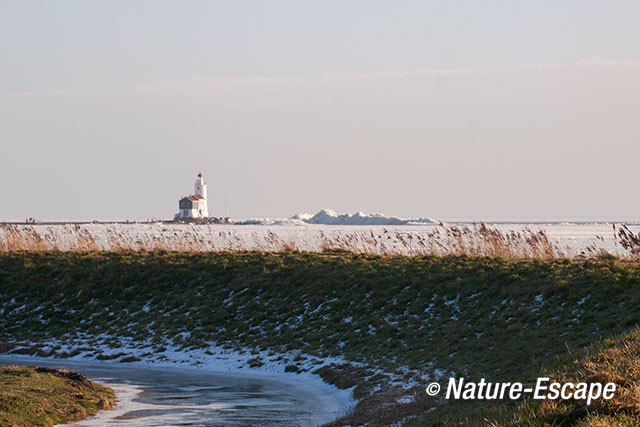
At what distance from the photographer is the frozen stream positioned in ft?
46.1

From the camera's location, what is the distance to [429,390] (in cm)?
1436

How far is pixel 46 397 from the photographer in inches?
562

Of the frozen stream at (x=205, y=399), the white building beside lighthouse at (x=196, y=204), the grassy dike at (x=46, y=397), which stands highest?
the white building beside lighthouse at (x=196, y=204)

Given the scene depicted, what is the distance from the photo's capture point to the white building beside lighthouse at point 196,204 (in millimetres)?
168250

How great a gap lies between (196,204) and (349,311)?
14999 cm

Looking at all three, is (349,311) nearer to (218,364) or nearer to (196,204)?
(218,364)

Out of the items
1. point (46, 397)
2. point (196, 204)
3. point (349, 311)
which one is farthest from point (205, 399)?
point (196, 204)

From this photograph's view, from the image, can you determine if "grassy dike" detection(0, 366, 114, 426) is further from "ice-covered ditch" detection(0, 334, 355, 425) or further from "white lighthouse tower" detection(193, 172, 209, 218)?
"white lighthouse tower" detection(193, 172, 209, 218)

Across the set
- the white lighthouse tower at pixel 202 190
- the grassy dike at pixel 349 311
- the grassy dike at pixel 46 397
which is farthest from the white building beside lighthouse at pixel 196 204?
the grassy dike at pixel 46 397

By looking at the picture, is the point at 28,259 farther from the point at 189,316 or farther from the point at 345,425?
the point at 345,425

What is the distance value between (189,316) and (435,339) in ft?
32.1

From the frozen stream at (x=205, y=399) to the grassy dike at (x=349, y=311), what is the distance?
1038mm

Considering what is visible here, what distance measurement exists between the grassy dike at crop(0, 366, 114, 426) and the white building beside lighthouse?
503ft

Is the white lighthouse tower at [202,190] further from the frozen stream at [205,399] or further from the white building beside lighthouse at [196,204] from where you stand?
the frozen stream at [205,399]
